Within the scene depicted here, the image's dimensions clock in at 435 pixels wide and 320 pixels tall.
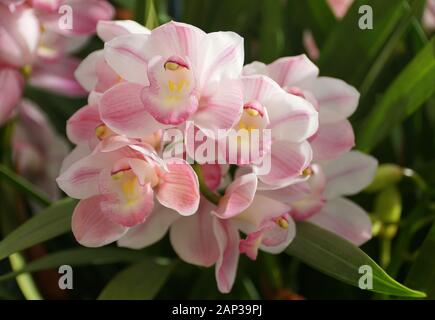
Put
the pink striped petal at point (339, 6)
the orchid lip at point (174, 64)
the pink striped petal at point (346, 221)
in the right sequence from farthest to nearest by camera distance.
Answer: the pink striped petal at point (339, 6) → the pink striped petal at point (346, 221) → the orchid lip at point (174, 64)

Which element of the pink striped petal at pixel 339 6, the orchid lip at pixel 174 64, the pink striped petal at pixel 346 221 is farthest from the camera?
the pink striped petal at pixel 339 6

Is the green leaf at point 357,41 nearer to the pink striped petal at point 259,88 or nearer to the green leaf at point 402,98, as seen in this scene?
the green leaf at point 402,98

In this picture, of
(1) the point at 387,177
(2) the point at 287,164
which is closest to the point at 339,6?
(1) the point at 387,177

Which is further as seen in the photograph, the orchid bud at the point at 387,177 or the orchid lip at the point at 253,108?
the orchid bud at the point at 387,177

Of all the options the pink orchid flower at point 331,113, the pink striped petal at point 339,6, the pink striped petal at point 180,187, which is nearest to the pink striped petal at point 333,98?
the pink orchid flower at point 331,113

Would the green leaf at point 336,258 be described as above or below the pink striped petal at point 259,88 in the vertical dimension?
below
